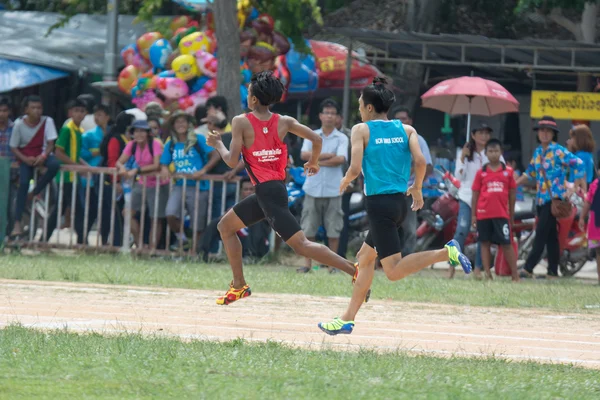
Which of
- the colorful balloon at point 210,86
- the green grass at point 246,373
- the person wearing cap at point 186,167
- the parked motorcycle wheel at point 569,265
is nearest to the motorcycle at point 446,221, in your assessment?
the parked motorcycle wheel at point 569,265

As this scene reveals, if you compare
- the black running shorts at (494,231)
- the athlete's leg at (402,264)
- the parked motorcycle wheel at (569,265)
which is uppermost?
the athlete's leg at (402,264)

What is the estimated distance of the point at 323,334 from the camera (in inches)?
340

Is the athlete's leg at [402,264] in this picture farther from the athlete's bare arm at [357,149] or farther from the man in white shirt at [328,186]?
the man in white shirt at [328,186]

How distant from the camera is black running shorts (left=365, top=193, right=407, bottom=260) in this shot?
8.67 metres

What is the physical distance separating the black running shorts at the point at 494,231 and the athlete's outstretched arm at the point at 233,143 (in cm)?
589

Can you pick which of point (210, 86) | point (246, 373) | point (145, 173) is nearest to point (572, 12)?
point (210, 86)

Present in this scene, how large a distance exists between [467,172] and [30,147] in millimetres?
5971

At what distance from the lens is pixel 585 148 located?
15.8m

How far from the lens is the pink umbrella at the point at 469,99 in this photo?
17109 mm

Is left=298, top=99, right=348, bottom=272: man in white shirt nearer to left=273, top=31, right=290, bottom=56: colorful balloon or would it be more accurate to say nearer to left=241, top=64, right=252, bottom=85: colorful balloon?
left=241, top=64, right=252, bottom=85: colorful balloon

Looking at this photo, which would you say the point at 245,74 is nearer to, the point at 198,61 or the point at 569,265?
the point at 198,61

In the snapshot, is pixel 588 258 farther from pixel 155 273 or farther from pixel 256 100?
pixel 256 100

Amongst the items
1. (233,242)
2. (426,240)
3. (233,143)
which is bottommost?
(426,240)

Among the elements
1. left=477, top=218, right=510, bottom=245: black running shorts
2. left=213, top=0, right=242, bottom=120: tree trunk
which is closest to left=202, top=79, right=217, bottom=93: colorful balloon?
left=213, top=0, right=242, bottom=120: tree trunk
